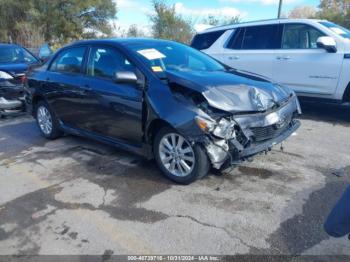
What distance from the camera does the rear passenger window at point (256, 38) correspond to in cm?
707

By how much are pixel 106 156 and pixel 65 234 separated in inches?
76.3

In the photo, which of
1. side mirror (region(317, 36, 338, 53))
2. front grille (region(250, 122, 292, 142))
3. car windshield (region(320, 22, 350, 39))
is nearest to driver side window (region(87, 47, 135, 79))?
front grille (region(250, 122, 292, 142))

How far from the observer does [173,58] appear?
15.0 feet

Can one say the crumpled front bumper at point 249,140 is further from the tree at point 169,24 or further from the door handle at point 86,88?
the tree at point 169,24

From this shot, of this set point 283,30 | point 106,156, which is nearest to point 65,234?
point 106,156

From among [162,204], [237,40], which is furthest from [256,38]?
[162,204]

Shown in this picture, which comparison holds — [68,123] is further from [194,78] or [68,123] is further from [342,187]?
[342,187]

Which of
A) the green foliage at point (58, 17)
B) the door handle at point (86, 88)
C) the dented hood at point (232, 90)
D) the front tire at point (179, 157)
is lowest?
the front tire at point (179, 157)

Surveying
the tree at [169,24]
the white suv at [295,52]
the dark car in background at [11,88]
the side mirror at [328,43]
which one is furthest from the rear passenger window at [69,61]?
the tree at [169,24]

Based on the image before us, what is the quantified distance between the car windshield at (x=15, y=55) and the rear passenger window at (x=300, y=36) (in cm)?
622

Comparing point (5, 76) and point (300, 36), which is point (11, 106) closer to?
point (5, 76)

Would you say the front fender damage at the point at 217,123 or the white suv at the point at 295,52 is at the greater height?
the white suv at the point at 295,52

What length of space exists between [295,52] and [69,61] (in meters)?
4.30

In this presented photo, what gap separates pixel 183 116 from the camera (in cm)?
362
